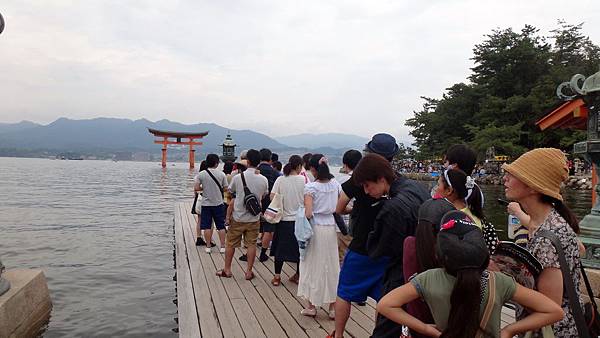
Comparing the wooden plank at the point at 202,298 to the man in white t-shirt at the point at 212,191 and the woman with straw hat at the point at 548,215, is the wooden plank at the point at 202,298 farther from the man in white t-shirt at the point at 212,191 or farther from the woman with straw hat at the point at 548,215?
the woman with straw hat at the point at 548,215

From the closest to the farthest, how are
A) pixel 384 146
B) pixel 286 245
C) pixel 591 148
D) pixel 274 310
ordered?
1. pixel 384 146
2. pixel 591 148
3. pixel 274 310
4. pixel 286 245

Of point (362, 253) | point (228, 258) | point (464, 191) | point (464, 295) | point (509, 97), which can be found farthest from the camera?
point (509, 97)

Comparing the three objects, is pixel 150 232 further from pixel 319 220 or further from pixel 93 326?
pixel 319 220

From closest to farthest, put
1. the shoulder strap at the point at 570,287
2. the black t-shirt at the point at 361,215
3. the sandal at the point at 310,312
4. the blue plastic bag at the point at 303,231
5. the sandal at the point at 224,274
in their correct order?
1. the shoulder strap at the point at 570,287
2. the black t-shirt at the point at 361,215
3. the blue plastic bag at the point at 303,231
4. the sandal at the point at 310,312
5. the sandal at the point at 224,274

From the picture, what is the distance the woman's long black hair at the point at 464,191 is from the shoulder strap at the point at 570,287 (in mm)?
614

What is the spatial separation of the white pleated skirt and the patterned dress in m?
2.43

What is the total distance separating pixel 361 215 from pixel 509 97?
3626 cm

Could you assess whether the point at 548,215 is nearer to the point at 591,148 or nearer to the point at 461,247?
the point at 461,247

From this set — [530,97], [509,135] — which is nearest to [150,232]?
[509,135]

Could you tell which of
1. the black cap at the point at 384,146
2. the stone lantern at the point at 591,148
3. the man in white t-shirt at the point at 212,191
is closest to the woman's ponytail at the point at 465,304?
the black cap at the point at 384,146

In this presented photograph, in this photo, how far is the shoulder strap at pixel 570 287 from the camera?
1.88 m

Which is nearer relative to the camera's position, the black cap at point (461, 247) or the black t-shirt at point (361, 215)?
the black cap at point (461, 247)

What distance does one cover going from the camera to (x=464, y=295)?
67.2 inches

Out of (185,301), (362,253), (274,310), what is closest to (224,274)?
(185,301)
